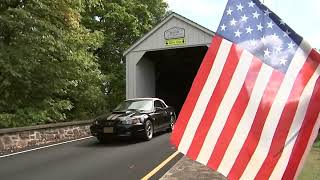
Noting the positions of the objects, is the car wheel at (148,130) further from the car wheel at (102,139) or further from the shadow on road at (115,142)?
the car wheel at (102,139)

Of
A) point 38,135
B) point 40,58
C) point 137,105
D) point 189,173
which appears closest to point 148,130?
point 137,105

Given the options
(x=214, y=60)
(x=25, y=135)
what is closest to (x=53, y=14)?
(x=25, y=135)

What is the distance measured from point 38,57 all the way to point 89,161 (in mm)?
10418

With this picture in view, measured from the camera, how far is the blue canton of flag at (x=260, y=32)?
3.31 metres

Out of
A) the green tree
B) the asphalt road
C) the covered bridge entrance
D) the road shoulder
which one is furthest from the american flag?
the covered bridge entrance

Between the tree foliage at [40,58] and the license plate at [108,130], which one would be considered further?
the tree foliage at [40,58]

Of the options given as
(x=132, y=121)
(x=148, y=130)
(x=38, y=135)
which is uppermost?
(x=132, y=121)

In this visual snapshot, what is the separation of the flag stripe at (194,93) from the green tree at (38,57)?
648 inches

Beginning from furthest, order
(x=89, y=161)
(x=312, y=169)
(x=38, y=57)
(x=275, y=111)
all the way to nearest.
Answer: (x=38, y=57), (x=89, y=161), (x=312, y=169), (x=275, y=111)

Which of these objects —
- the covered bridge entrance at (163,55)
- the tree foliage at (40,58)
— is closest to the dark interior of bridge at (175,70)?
the covered bridge entrance at (163,55)

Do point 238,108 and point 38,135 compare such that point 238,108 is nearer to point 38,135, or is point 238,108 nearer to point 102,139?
point 102,139

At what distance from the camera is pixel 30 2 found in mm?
20906

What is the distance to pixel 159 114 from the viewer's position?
1722 centimetres

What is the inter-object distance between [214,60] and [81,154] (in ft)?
32.4
